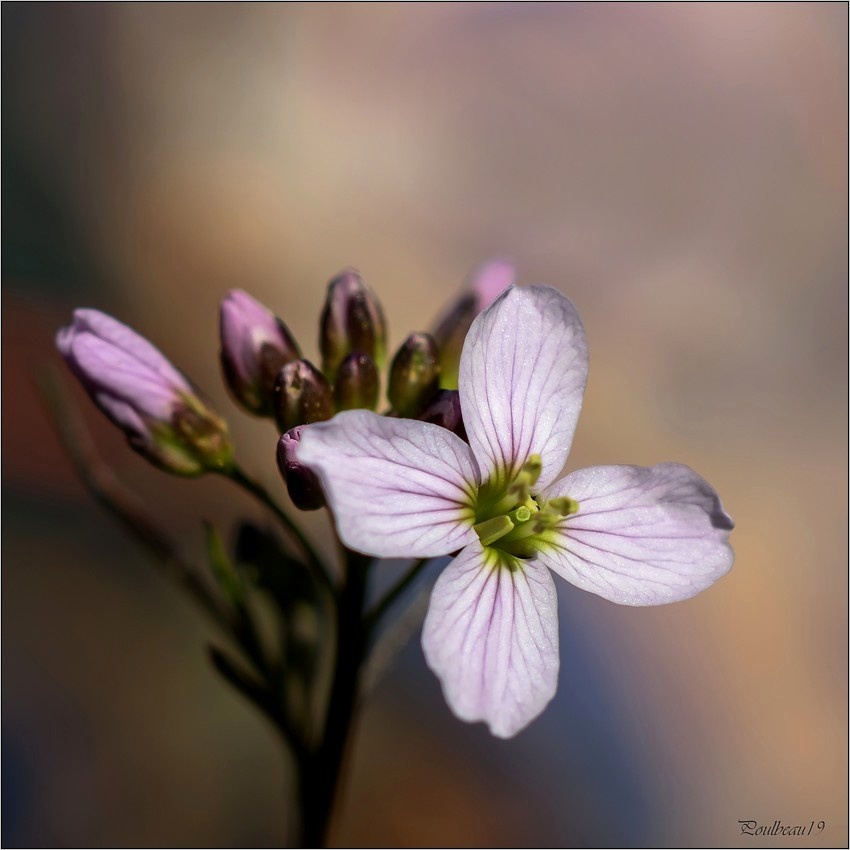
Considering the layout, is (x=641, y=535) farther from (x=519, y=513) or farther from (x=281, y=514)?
(x=281, y=514)

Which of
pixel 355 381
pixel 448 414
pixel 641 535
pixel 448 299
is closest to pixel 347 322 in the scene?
pixel 355 381

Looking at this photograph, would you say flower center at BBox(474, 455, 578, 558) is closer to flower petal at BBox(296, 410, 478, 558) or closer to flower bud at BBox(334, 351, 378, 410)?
flower petal at BBox(296, 410, 478, 558)

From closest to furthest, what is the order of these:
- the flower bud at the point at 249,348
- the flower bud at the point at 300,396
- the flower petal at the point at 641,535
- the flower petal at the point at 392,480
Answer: the flower petal at the point at 392,480, the flower petal at the point at 641,535, the flower bud at the point at 300,396, the flower bud at the point at 249,348

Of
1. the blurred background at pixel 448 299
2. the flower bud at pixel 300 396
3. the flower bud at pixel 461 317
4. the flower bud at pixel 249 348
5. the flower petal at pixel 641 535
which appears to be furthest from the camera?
the blurred background at pixel 448 299

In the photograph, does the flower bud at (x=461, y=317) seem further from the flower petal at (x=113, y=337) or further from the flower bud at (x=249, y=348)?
the flower petal at (x=113, y=337)

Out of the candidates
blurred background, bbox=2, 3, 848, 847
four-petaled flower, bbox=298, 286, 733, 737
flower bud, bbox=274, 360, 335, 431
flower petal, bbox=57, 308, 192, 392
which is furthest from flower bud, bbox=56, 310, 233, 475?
blurred background, bbox=2, 3, 848, 847

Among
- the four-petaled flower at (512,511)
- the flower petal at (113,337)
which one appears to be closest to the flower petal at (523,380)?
the four-petaled flower at (512,511)
